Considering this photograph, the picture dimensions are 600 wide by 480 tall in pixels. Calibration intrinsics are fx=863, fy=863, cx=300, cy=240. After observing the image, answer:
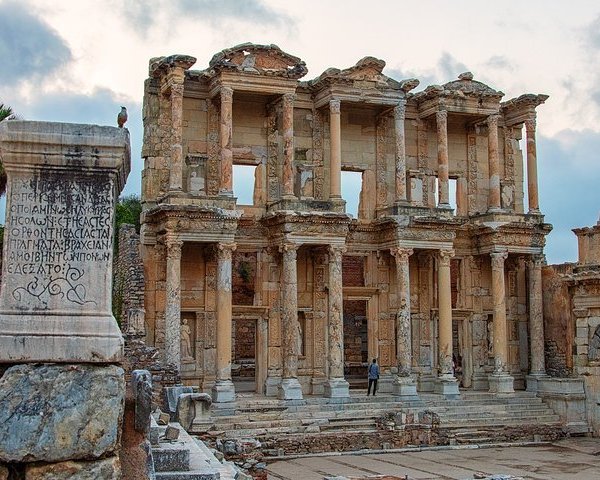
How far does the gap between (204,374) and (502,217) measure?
1039 centimetres

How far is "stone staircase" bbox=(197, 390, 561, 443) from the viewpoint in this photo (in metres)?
22.0

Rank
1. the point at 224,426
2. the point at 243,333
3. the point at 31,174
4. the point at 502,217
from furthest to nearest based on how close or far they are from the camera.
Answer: the point at 243,333 < the point at 502,217 < the point at 224,426 < the point at 31,174

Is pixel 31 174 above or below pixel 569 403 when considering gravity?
above

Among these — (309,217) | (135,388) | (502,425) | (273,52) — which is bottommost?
(502,425)

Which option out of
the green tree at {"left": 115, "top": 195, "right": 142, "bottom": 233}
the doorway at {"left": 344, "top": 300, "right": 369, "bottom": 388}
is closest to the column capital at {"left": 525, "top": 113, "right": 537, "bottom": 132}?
the doorway at {"left": 344, "top": 300, "right": 369, "bottom": 388}

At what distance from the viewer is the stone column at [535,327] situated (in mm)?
27062

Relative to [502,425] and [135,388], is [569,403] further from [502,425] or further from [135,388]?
[135,388]

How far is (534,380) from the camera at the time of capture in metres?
26.9

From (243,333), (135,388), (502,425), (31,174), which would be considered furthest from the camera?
(243,333)

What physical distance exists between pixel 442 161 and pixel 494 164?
1947 millimetres

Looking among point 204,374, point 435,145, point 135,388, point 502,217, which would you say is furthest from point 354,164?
point 135,388

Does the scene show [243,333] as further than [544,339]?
Yes

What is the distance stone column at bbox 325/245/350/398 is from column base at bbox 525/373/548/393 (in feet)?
21.1

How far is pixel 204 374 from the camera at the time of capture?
24.4 meters
